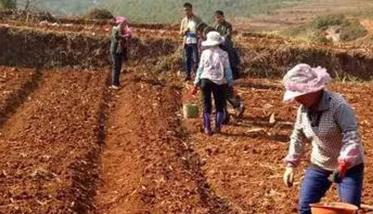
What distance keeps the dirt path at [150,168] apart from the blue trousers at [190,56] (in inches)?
109

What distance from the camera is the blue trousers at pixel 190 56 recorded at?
17.6m

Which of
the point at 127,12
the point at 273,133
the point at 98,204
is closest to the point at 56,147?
the point at 98,204

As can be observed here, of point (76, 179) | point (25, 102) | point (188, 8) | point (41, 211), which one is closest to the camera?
point (41, 211)

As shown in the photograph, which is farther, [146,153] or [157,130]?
[157,130]

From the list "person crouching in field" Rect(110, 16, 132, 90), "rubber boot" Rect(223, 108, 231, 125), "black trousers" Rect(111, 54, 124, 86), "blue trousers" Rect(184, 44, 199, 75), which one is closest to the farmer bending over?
"blue trousers" Rect(184, 44, 199, 75)

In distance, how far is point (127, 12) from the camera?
79062 mm

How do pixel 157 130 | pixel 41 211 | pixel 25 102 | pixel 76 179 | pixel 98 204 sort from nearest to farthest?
1. pixel 41 211
2. pixel 98 204
3. pixel 76 179
4. pixel 157 130
5. pixel 25 102

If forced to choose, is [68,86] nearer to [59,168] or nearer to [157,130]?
[157,130]

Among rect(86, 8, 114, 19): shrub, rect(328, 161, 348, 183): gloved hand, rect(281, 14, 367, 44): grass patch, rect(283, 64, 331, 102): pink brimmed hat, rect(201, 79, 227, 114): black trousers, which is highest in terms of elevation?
rect(283, 64, 331, 102): pink brimmed hat

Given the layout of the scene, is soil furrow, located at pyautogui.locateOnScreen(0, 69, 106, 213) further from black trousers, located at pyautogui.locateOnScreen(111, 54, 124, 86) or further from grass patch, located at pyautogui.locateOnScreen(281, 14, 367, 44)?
grass patch, located at pyautogui.locateOnScreen(281, 14, 367, 44)

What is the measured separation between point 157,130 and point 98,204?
3766 millimetres

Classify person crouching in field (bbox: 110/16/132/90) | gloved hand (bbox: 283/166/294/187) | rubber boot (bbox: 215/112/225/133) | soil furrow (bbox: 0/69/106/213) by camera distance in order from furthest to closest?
person crouching in field (bbox: 110/16/132/90), rubber boot (bbox: 215/112/225/133), soil furrow (bbox: 0/69/106/213), gloved hand (bbox: 283/166/294/187)

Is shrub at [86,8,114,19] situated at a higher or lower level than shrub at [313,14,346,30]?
higher

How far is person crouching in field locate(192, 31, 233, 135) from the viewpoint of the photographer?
11875mm
